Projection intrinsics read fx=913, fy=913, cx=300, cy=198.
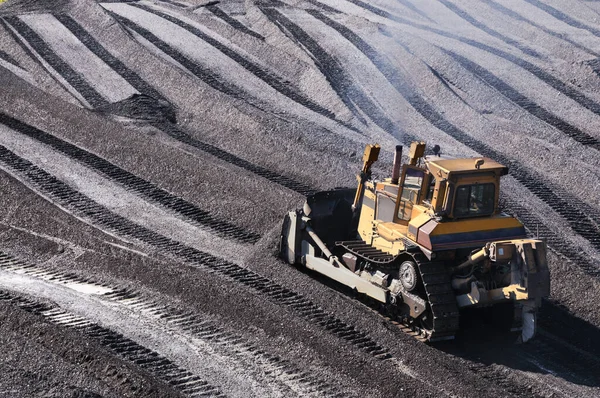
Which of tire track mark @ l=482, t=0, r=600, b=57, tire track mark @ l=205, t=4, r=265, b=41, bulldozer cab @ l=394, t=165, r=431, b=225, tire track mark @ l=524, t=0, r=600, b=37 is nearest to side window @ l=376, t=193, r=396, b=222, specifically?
bulldozer cab @ l=394, t=165, r=431, b=225

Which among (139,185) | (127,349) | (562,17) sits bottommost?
(139,185)

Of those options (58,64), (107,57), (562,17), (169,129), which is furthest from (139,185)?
(562,17)

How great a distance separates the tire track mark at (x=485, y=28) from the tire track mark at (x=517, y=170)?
5.17 metres

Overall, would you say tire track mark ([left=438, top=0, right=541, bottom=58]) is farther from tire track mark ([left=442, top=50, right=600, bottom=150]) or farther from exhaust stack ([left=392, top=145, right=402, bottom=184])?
exhaust stack ([left=392, top=145, right=402, bottom=184])

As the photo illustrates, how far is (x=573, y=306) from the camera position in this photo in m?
14.8

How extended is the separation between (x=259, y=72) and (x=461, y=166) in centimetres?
1547

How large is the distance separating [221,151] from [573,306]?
10.5 metres

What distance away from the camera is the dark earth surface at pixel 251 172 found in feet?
40.3

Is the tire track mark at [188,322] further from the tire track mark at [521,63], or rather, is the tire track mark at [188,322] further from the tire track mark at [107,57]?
the tire track mark at [521,63]

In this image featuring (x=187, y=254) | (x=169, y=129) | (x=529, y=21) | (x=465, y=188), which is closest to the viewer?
(x=465, y=188)

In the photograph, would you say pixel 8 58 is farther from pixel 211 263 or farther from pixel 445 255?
pixel 445 255

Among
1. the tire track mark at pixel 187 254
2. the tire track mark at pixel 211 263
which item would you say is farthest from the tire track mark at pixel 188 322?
the tire track mark at pixel 187 254

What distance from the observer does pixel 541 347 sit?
1336 centimetres

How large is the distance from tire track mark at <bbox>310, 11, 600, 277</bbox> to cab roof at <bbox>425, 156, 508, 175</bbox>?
12.9ft
